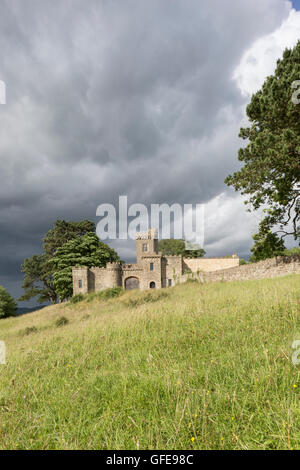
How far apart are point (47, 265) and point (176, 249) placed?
29.0 m

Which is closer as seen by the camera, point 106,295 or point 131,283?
point 106,295

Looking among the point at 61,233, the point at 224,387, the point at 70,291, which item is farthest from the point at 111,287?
the point at 224,387

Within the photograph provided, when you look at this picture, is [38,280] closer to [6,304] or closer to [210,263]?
[6,304]

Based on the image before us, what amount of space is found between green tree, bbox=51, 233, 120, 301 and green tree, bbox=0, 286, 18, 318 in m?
9.43

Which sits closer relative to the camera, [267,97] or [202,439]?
[202,439]

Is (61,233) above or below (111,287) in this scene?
above

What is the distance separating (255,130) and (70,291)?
3150 cm

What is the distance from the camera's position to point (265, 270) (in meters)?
18.8

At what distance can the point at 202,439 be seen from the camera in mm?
1891

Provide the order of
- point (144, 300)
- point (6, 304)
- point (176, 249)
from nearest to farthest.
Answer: point (144, 300), point (6, 304), point (176, 249)

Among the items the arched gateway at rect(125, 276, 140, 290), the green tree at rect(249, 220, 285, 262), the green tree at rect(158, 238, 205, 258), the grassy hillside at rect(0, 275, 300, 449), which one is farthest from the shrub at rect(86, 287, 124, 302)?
the grassy hillside at rect(0, 275, 300, 449)

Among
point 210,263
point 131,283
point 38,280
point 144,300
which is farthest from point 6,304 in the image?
point 210,263

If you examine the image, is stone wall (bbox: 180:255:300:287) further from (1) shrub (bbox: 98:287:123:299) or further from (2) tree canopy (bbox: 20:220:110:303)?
(2) tree canopy (bbox: 20:220:110:303)
